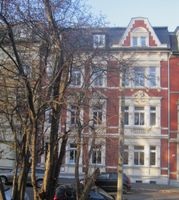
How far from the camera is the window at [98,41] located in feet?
46.2

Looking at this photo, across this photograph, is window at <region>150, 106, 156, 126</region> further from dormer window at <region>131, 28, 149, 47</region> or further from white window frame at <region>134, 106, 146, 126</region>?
dormer window at <region>131, 28, 149, 47</region>

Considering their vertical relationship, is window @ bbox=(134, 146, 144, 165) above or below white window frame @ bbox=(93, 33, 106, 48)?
below

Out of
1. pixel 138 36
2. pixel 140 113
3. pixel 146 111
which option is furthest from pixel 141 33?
pixel 140 113

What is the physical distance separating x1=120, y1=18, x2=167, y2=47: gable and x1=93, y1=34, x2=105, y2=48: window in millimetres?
24972

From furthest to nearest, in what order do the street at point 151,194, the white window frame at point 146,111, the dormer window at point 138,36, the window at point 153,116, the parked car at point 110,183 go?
the dormer window at point 138,36
the window at point 153,116
the white window frame at point 146,111
the parked car at point 110,183
the street at point 151,194

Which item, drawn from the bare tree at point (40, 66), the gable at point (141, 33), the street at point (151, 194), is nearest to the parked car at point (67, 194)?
the bare tree at point (40, 66)

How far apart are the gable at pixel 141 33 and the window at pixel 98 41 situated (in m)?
25.0

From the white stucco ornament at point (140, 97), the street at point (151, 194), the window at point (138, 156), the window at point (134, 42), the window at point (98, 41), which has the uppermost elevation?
the window at point (134, 42)

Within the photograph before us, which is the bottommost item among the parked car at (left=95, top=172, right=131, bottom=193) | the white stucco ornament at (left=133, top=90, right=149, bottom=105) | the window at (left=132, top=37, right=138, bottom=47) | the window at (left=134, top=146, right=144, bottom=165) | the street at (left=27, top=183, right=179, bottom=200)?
the street at (left=27, top=183, right=179, bottom=200)

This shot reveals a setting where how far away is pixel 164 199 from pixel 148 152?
1212cm

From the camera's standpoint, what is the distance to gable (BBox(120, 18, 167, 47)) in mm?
39750

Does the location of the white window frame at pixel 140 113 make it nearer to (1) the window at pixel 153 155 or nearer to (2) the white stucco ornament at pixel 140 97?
(2) the white stucco ornament at pixel 140 97

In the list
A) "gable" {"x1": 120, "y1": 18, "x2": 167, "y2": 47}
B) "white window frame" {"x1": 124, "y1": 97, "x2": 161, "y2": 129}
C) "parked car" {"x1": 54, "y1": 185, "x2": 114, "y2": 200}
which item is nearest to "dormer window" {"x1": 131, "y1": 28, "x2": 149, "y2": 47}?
"gable" {"x1": 120, "y1": 18, "x2": 167, "y2": 47}

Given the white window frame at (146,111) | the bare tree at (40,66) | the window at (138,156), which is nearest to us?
the bare tree at (40,66)
